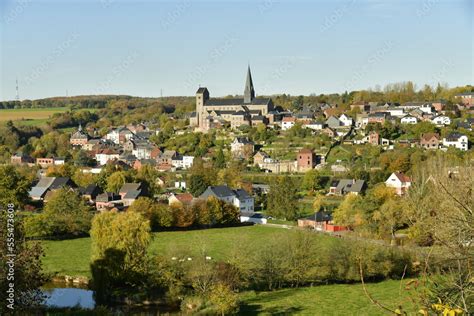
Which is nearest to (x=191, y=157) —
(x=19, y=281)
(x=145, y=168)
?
(x=145, y=168)

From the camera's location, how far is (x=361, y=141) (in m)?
60.2

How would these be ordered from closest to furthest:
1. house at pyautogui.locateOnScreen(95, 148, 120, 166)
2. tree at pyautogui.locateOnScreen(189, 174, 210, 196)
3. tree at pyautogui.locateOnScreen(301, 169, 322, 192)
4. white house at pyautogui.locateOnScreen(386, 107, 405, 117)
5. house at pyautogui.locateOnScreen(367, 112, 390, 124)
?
tree at pyautogui.locateOnScreen(189, 174, 210, 196)
tree at pyautogui.locateOnScreen(301, 169, 322, 192)
house at pyautogui.locateOnScreen(367, 112, 390, 124)
house at pyautogui.locateOnScreen(95, 148, 120, 166)
white house at pyautogui.locateOnScreen(386, 107, 405, 117)

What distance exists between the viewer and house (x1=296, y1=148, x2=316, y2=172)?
54812 millimetres

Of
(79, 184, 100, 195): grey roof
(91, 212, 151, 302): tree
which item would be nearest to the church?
(79, 184, 100, 195): grey roof

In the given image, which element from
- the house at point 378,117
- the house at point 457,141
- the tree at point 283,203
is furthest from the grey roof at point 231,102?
the tree at point 283,203

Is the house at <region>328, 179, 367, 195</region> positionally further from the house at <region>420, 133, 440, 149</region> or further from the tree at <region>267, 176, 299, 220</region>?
the house at <region>420, 133, 440, 149</region>

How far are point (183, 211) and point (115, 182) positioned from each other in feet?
43.5

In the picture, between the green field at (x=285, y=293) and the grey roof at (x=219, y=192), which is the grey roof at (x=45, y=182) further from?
the green field at (x=285, y=293)

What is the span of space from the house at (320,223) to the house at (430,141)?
74.2ft

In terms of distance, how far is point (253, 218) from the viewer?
38000 mm

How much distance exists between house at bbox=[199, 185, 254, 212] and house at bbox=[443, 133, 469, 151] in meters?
22.5

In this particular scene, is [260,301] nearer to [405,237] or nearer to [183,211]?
[405,237]

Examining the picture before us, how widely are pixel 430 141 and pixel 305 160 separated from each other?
12419 millimetres

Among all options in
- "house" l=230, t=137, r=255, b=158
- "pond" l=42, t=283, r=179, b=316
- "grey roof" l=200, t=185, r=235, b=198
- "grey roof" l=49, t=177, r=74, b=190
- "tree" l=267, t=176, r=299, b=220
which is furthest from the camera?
"house" l=230, t=137, r=255, b=158
